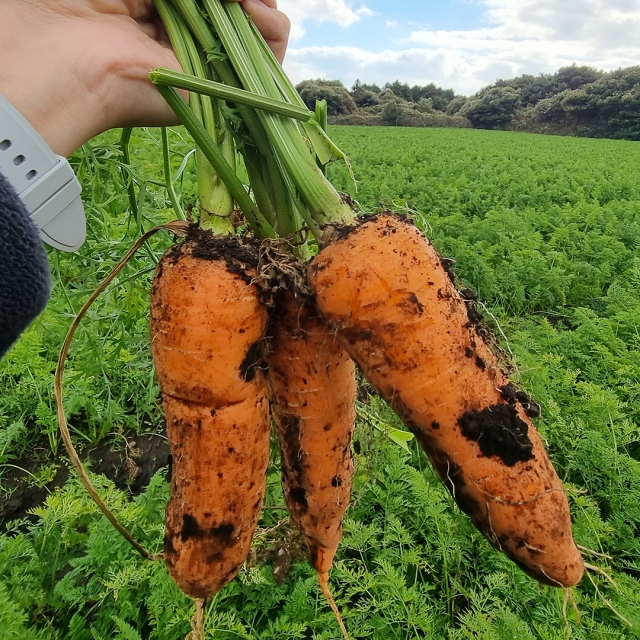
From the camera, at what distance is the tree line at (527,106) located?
40.3 meters

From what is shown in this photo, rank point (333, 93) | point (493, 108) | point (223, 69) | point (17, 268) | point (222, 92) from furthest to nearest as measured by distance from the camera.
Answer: point (493, 108) < point (333, 93) < point (223, 69) < point (222, 92) < point (17, 268)

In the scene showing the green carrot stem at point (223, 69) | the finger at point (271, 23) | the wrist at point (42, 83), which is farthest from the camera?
the finger at point (271, 23)

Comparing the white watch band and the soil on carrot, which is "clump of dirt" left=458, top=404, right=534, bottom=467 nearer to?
the soil on carrot

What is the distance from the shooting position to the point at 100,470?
2.53m

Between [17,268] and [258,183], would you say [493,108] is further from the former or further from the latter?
[17,268]

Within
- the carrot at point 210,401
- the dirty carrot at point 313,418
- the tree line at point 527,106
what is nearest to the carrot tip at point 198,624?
the carrot at point 210,401

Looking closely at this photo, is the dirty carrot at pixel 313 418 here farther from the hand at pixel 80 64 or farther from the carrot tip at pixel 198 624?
the hand at pixel 80 64

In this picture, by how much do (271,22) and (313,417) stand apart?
46.5 inches

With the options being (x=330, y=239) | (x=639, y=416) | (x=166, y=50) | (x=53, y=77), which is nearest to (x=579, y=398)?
(x=639, y=416)

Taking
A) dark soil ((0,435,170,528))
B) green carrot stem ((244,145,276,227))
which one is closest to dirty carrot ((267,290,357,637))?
green carrot stem ((244,145,276,227))

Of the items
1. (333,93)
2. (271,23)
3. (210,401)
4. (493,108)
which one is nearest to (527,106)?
(493,108)

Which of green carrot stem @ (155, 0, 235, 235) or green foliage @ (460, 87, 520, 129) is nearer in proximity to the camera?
green carrot stem @ (155, 0, 235, 235)

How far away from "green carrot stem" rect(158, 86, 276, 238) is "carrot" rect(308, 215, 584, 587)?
17 centimetres

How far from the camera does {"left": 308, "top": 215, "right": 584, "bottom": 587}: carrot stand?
3.81 ft
